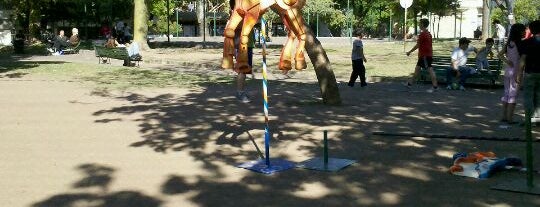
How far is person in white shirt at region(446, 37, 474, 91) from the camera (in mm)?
15383

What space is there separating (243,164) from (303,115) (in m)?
3.97

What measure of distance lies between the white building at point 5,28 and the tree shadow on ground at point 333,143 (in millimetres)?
28894

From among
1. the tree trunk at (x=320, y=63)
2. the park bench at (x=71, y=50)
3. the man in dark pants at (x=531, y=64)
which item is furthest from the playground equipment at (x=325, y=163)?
the park bench at (x=71, y=50)

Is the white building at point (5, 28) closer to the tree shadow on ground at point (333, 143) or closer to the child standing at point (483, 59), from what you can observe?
the tree shadow on ground at point (333, 143)

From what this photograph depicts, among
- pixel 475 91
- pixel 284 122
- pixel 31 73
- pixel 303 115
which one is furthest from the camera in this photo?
pixel 31 73

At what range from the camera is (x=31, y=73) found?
19.8m

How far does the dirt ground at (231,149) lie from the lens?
19.1 ft

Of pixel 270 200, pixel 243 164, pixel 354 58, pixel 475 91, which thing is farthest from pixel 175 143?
pixel 475 91

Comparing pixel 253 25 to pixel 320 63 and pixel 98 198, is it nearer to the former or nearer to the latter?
pixel 98 198

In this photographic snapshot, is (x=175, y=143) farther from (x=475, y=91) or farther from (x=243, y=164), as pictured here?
(x=475, y=91)

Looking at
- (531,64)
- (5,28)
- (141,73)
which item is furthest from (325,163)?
(5,28)

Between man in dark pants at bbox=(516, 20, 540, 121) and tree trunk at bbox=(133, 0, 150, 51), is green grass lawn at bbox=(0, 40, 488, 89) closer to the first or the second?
tree trunk at bbox=(133, 0, 150, 51)

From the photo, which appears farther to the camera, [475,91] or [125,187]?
[475,91]

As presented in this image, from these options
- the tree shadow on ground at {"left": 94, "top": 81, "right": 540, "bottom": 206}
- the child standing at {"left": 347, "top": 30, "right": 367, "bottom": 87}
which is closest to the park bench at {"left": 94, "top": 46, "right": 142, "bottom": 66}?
the tree shadow on ground at {"left": 94, "top": 81, "right": 540, "bottom": 206}
